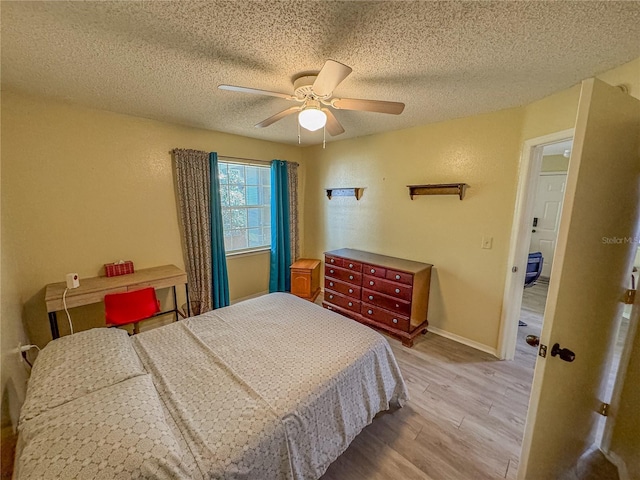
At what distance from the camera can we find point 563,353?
3.50 feet

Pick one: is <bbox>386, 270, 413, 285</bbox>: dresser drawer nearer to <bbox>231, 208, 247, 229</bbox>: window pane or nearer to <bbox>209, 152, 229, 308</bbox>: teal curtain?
<bbox>209, 152, 229, 308</bbox>: teal curtain

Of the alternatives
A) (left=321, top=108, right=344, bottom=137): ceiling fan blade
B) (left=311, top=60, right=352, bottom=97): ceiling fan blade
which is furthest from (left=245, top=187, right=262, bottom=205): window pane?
(left=311, top=60, right=352, bottom=97): ceiling fan blade

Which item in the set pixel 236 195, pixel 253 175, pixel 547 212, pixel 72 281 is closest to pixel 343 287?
pixel 236 195

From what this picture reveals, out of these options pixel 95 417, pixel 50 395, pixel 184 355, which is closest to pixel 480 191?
pixel 184 355

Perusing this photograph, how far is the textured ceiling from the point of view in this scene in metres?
1.10

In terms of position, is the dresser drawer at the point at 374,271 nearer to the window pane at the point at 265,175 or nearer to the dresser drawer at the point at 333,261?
the dresser drawer at the point at 333,261

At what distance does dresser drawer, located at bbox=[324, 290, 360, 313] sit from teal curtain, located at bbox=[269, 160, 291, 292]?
3.05 ft

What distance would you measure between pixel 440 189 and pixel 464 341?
167 centimetres

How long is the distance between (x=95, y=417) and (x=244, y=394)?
22.0 inches

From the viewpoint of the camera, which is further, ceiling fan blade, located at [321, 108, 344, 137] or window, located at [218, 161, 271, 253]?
window, located at [218, 161, 271, 253]

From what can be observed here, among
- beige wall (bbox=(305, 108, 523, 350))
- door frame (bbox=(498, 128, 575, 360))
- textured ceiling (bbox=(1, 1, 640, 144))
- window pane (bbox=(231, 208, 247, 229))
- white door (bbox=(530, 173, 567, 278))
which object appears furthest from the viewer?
white door (bbox=(530, 173, 567, 278))

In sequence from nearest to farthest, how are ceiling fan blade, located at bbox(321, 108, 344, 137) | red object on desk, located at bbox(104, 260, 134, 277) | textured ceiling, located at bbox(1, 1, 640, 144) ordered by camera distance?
textured ceiling, located at bbox(1, 1, 640, 144) → ceiling fan blade, located at bbox(321, 108, 344, 137) → red object on desk, located at bbox(104, 260, 134, 277)

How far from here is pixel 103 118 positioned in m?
2.42

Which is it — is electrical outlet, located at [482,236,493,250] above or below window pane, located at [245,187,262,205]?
below
